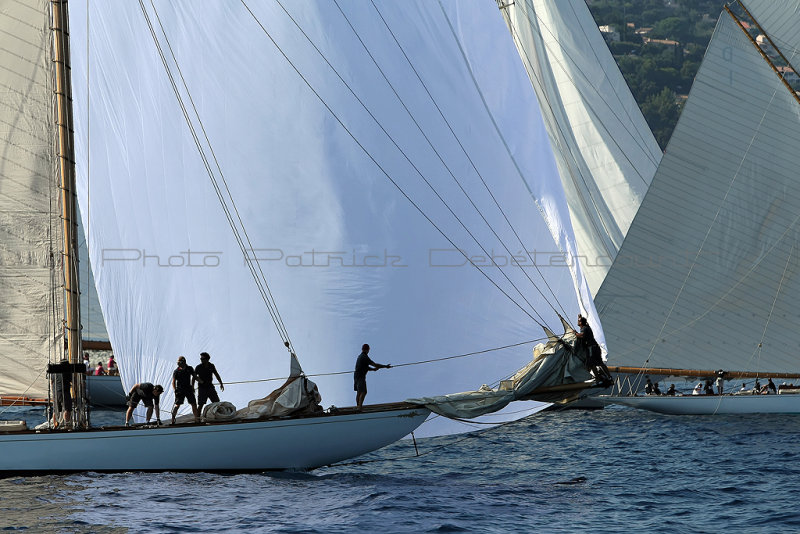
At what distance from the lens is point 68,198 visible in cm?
2256

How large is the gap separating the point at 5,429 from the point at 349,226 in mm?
7537

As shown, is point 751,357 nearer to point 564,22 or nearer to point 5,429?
point 564,22

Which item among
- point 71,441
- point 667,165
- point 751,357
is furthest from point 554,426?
point 71,441

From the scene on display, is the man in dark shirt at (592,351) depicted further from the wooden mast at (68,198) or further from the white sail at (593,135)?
the white sail at (593,135)

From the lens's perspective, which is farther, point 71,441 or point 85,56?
point 85,56

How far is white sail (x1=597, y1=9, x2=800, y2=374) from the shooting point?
34250mm

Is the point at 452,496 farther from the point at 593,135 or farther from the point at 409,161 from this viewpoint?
the point at 593,135

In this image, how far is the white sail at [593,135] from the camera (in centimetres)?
4119

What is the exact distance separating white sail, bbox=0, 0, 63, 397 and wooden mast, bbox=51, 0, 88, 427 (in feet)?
3.15

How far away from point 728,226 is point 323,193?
53.7 feet

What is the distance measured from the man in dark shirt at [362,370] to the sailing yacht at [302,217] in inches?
15.4

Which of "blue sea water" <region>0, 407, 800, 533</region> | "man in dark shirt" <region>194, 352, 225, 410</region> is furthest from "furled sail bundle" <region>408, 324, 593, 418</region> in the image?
"man in dark shirt" <region>194, 352, 225, 410</region>

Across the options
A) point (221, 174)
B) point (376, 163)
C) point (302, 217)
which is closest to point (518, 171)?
point (376, 163)

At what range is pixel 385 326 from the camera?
2200cm
